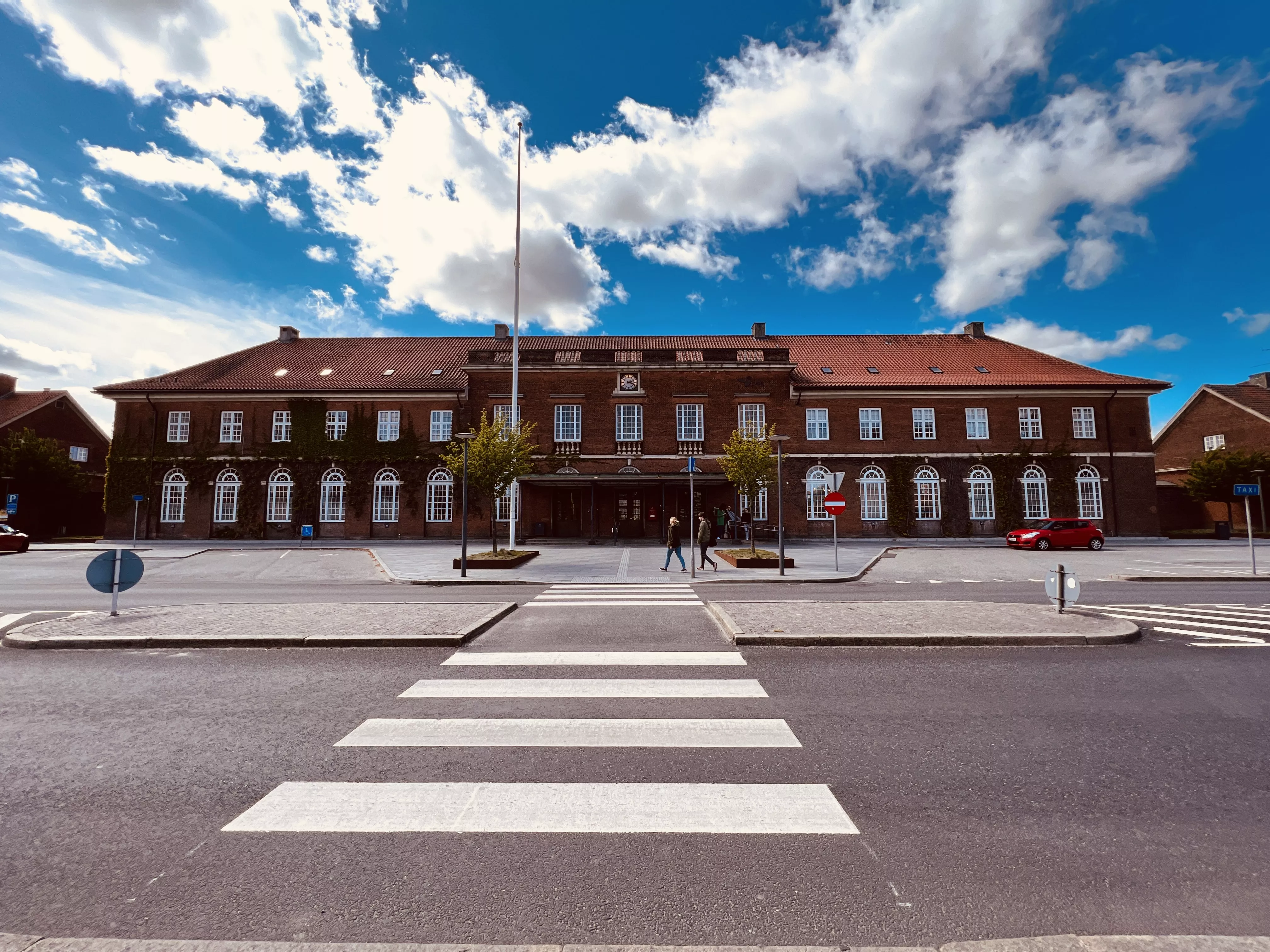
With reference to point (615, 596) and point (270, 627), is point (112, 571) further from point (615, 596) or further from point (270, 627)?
point (615, 596)

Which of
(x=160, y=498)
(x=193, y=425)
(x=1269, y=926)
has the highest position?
(x=193, y=425)

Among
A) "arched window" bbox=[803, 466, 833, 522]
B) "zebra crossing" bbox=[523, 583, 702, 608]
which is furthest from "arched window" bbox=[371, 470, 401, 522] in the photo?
"arched window" bbox=[803, 466, 833, 522]

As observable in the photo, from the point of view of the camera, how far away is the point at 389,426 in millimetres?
33312

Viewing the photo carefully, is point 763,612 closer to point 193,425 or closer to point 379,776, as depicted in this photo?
point 379,776

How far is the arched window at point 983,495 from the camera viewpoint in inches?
1261

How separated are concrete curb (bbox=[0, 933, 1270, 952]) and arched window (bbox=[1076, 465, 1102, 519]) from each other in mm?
36732

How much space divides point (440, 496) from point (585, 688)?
94.2 feet

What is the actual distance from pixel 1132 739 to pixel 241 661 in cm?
864

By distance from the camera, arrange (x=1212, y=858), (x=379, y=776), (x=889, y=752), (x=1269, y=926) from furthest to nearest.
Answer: (x=889, y=752) → (x=379, y=776) → (x=1212, y=858) → (x=1269, y=926)

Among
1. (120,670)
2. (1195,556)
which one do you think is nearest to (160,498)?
(120,670)

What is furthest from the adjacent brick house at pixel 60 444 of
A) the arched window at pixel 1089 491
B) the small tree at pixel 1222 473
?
the small tree at pixel 1222 473

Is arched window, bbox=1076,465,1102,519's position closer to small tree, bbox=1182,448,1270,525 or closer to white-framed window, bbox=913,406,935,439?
white-framed window, bbox=913,406,935,439

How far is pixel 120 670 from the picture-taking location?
21.1ft

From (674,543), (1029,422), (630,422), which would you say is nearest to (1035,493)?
(1029,422)
